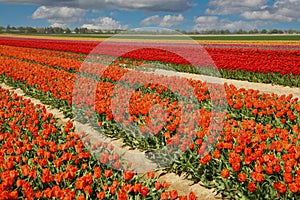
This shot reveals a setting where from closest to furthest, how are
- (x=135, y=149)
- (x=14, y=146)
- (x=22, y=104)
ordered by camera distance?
(x=14, y=146)
(x=135, y=149)
(x=22, y=104)

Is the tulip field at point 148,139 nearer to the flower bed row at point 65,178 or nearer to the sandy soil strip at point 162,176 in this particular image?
the flower bed row at point 65,178

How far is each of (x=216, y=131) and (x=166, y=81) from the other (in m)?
5.08

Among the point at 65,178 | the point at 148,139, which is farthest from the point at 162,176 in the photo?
the point at 65,178

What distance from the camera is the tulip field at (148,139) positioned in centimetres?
403

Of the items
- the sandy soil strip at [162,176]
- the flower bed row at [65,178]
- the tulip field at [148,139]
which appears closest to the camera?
the flower bed row at [65,178]

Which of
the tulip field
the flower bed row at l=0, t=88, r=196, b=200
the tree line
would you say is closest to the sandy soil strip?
the tulip field

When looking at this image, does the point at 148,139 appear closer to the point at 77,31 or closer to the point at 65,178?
the point at 65,178

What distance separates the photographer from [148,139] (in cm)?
680

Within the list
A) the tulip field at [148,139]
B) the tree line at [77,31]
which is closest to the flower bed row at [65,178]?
the tulip field at [148,139]

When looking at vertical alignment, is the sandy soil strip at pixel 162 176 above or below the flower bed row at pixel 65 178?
below

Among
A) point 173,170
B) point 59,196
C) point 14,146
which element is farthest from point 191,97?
point 59,196

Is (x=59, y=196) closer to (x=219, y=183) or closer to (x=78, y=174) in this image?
(x=78, y=174)

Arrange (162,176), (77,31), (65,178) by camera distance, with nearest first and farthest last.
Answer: (65,178) < (162,176) < (77,31)

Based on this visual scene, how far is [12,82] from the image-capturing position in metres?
14.5
